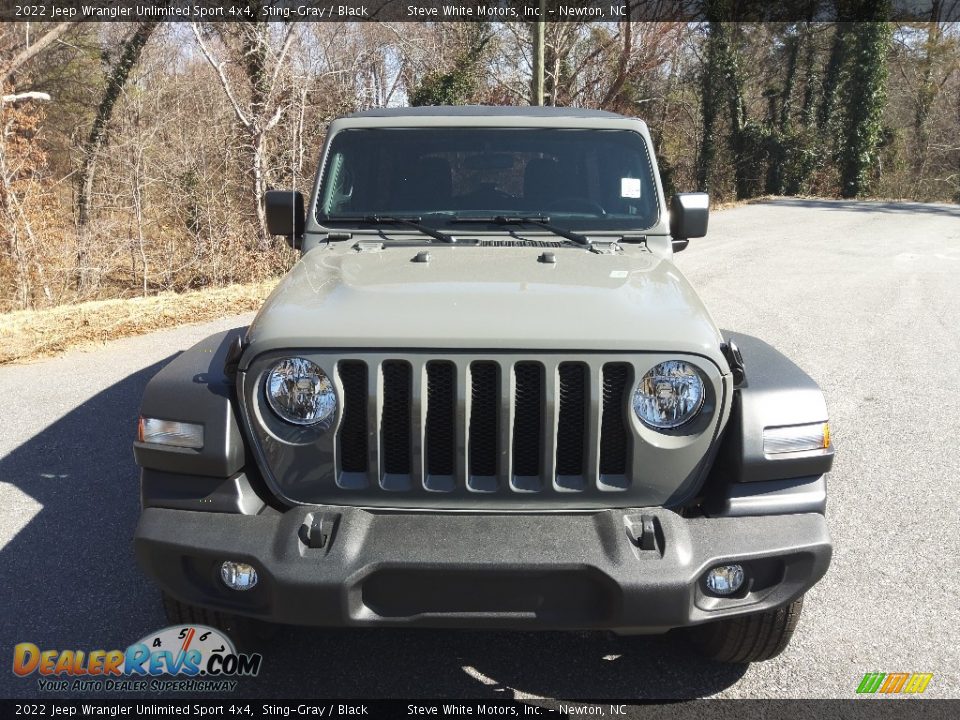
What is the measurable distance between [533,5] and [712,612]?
21078 mm

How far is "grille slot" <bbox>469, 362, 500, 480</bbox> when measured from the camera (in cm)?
250

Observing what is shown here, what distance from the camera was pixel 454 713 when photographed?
2.73 metres

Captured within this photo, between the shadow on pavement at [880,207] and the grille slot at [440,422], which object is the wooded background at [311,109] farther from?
the grille slot at [440,422]

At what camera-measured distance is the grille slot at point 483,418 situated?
2.50 m

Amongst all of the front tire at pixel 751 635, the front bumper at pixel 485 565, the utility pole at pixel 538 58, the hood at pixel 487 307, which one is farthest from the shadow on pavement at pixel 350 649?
the utility pole at pixel 538 58

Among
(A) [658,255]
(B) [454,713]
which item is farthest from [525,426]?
(A) [658,255]

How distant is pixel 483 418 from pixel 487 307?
1.20ft

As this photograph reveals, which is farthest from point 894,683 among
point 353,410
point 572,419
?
point 353,410

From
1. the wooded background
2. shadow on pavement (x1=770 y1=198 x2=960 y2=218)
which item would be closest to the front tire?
the wooded background

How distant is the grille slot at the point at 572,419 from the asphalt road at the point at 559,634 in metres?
0.87

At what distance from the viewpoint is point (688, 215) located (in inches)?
152

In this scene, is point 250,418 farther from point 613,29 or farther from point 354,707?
point 613,29

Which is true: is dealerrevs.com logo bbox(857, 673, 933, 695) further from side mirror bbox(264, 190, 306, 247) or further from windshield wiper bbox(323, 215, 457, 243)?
side mirror bbox(264, 190, 306, 247)

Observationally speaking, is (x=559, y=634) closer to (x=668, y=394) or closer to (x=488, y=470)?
(x=488, y=470)
